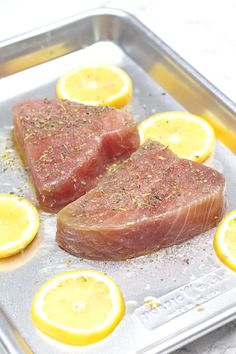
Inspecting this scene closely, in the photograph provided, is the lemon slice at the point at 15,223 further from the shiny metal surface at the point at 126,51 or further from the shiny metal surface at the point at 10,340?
the shiny metal surface at the point at 126,51

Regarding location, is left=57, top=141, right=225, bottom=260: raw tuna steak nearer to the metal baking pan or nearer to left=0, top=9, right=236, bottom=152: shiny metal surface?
the metal baking pan

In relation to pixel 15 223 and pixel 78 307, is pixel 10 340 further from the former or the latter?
pixel 15 223

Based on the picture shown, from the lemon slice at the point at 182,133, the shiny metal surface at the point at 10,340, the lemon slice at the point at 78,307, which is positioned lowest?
the shiny metal surface at the point at 10,340

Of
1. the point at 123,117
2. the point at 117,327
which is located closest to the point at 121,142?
the point at 123,117

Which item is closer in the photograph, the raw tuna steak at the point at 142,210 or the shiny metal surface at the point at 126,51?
the raw tuna steak at the point at 142,210

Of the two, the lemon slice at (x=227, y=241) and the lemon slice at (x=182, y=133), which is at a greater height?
the lemon slice at (x=182, y=133)

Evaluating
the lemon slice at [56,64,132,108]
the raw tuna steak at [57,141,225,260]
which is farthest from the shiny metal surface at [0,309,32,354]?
the lemon slice at [56,64,132,108]

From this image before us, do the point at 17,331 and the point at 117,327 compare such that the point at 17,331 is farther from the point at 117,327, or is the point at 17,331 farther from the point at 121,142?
the point at 121,142

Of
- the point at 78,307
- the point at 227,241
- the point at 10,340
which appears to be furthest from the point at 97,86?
the point at 10,340

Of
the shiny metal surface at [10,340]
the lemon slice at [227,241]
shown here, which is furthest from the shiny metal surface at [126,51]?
the shiny metal surface at [10,340]
